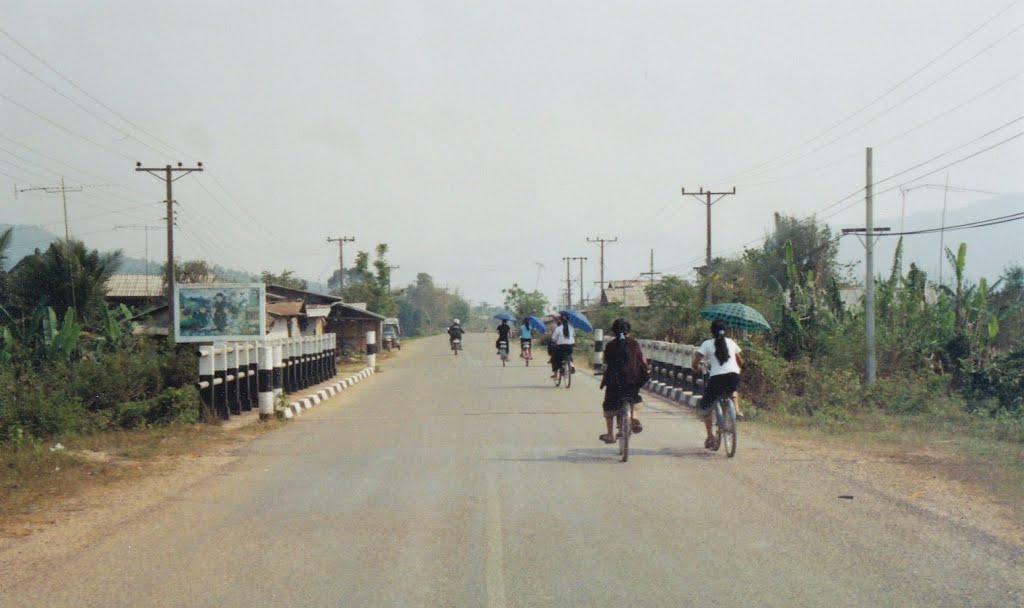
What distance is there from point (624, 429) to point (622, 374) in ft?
2.44

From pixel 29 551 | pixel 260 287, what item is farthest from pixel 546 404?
pixel 29 551

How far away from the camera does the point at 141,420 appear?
1434 cm

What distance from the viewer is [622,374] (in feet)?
37.1

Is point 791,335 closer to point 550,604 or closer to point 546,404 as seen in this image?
point 546,404

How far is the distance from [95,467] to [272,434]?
3553 millimetres

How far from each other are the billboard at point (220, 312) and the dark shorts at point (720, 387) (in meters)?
8.78

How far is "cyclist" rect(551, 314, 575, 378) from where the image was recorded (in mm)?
23562

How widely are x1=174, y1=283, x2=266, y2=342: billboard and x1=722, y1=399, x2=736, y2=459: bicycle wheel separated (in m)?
9.10

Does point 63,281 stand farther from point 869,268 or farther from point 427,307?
point 427,307

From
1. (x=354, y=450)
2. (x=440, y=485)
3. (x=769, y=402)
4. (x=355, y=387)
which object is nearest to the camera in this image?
(x=440, y=485)

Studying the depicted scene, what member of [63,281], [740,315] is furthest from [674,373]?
[63,281]

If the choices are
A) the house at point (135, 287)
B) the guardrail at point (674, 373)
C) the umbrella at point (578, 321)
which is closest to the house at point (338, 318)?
the house at point (135, 287)

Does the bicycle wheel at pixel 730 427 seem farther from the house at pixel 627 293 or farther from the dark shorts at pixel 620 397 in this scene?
the house at pixel 627 293

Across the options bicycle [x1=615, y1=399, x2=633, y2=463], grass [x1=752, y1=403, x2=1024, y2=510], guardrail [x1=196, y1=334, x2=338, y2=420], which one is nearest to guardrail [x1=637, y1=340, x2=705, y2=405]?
grass [x1=752, y1=403, x2=1024, y2=510]
